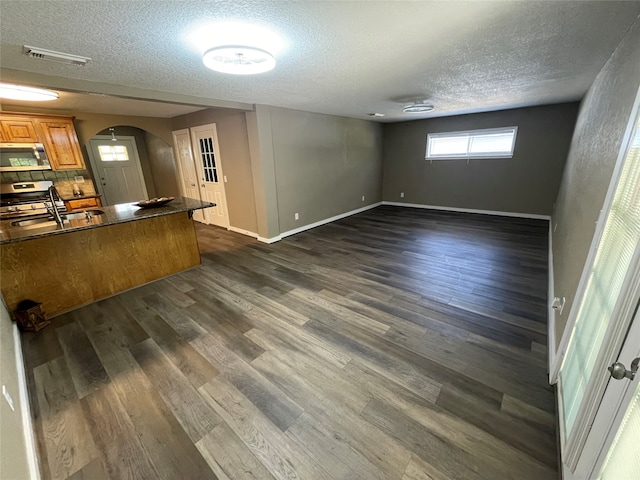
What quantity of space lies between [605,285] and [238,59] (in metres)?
2.63

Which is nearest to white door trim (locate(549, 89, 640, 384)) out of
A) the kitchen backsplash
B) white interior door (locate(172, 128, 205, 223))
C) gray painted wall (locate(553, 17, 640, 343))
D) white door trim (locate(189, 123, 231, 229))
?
gray painted wall (locate(553, 17, 640, 343))

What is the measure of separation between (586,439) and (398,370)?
99 centimetres

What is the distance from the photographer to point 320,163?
5.48 m

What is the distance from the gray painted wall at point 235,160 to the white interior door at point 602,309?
4.39m

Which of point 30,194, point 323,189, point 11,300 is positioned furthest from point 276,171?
point 30,194

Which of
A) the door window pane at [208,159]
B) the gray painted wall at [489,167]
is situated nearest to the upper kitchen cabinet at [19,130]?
the door window pane at [208,159]

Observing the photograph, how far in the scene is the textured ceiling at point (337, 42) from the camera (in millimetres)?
1469

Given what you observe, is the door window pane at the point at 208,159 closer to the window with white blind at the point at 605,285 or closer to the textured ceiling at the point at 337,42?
the textured ceiling at the point at 337,42

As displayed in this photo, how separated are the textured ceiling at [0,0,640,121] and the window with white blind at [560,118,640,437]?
117 centimetres

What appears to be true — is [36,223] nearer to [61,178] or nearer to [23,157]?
[23,157]

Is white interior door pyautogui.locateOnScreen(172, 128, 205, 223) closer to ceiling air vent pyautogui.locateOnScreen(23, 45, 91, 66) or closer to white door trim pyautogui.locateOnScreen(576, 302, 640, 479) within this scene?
ceiling air vent pyautogui.locateOnScreen(23, 45, 91, 66)

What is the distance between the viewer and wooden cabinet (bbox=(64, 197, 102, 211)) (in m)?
4.95

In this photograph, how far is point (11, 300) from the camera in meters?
2.40

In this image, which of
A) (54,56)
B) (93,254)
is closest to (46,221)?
(93,254)
